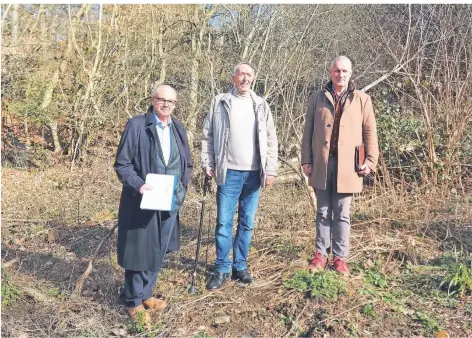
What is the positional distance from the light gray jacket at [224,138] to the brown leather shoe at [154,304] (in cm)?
118

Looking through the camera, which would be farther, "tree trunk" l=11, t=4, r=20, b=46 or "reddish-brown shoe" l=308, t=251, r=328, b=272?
"tree trunk" l=11, t=4, r=20, b=46

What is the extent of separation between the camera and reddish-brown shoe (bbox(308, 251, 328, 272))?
4387 millimetres

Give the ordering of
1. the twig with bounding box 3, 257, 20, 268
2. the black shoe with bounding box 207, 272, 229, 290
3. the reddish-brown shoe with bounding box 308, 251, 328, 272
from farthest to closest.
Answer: the twig with bounding box 3, 257, 20, 268 < the reddish-brown shoe with bounding box 308, 251, 328, 272 < the black shoe with bounding box 207, 272, 229, 290

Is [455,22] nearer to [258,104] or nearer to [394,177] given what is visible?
[394,177]

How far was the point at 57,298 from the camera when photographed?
14.2 ft

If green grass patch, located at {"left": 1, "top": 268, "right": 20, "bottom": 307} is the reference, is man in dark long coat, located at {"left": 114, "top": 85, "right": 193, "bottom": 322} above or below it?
above

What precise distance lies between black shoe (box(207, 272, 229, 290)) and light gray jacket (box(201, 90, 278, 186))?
91 centimetres

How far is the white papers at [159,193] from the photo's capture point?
3621mm

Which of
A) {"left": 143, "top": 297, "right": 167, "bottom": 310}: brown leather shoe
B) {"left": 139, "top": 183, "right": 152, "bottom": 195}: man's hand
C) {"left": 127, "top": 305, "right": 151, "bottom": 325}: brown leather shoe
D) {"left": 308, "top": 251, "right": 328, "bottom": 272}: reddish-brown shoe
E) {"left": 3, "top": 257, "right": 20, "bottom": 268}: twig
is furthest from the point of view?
{"left": 3, "top": 257, "right": 20, "bottom": 268}: twig

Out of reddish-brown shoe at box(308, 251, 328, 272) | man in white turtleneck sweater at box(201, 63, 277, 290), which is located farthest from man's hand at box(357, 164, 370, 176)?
reddish-brown shoe at box(308, 251, 328, 272)

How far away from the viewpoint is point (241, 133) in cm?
409

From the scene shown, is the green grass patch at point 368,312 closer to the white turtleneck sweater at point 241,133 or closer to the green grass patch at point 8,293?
the white turtleneck sweater at point 241,133

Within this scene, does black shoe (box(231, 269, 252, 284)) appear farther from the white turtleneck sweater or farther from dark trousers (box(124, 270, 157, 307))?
the white turtleneck sweater

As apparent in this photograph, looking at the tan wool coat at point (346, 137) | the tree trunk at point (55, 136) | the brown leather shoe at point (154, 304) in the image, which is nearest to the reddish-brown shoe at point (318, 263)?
the tan wool coat at point (346, 137)
